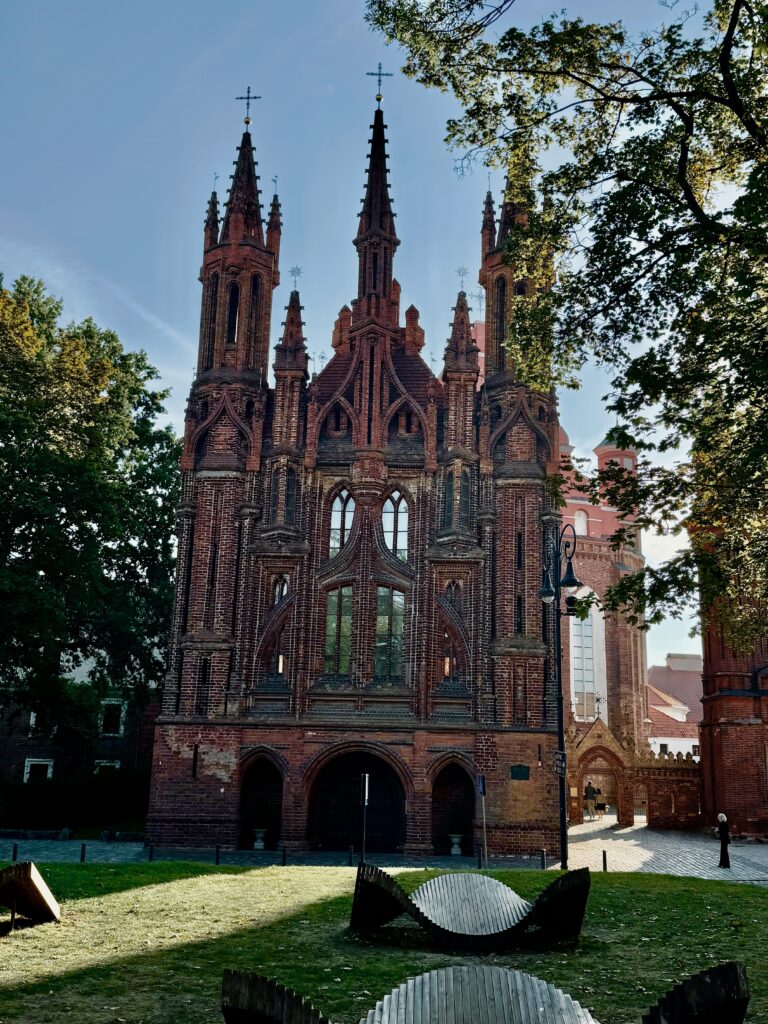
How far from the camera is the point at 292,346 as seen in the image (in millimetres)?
29781

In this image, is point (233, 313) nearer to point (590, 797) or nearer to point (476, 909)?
point (476, 909)

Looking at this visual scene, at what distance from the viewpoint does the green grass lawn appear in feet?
27.8

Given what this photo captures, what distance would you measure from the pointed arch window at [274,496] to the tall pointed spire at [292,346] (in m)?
3.29

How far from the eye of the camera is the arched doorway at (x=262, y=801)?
27.1 m

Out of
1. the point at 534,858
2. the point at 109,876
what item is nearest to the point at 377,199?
the point at 534,858

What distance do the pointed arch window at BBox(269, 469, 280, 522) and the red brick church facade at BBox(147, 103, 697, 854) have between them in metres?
0.05

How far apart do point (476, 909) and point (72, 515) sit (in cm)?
2053

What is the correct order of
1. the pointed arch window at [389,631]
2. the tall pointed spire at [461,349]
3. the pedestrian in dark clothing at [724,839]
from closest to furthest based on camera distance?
1. the pedestrian in dark clothing at [724,839]
2. the pointed arch window at [389,631]
3. the tall pointed spire at [461,349]

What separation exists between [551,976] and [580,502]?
1887 inches

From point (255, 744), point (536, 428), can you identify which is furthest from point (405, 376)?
point (255, 744)

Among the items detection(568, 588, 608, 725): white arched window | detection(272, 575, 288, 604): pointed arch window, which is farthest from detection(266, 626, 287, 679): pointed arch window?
detection(568, 588, 608, 725): white arched window

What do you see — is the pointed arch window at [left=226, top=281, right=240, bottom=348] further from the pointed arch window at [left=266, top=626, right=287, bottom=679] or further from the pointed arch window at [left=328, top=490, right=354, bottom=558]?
the pointed arch window at [left=266, top=626, right=287, bottom=679]

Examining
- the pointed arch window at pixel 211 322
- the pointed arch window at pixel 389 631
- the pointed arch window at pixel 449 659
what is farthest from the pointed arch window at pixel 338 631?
the pointed arch window at pixel 211 322

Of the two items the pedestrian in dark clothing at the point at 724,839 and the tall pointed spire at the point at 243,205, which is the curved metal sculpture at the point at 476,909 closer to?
the pedestrian in dark clothing at the point at 724,839
